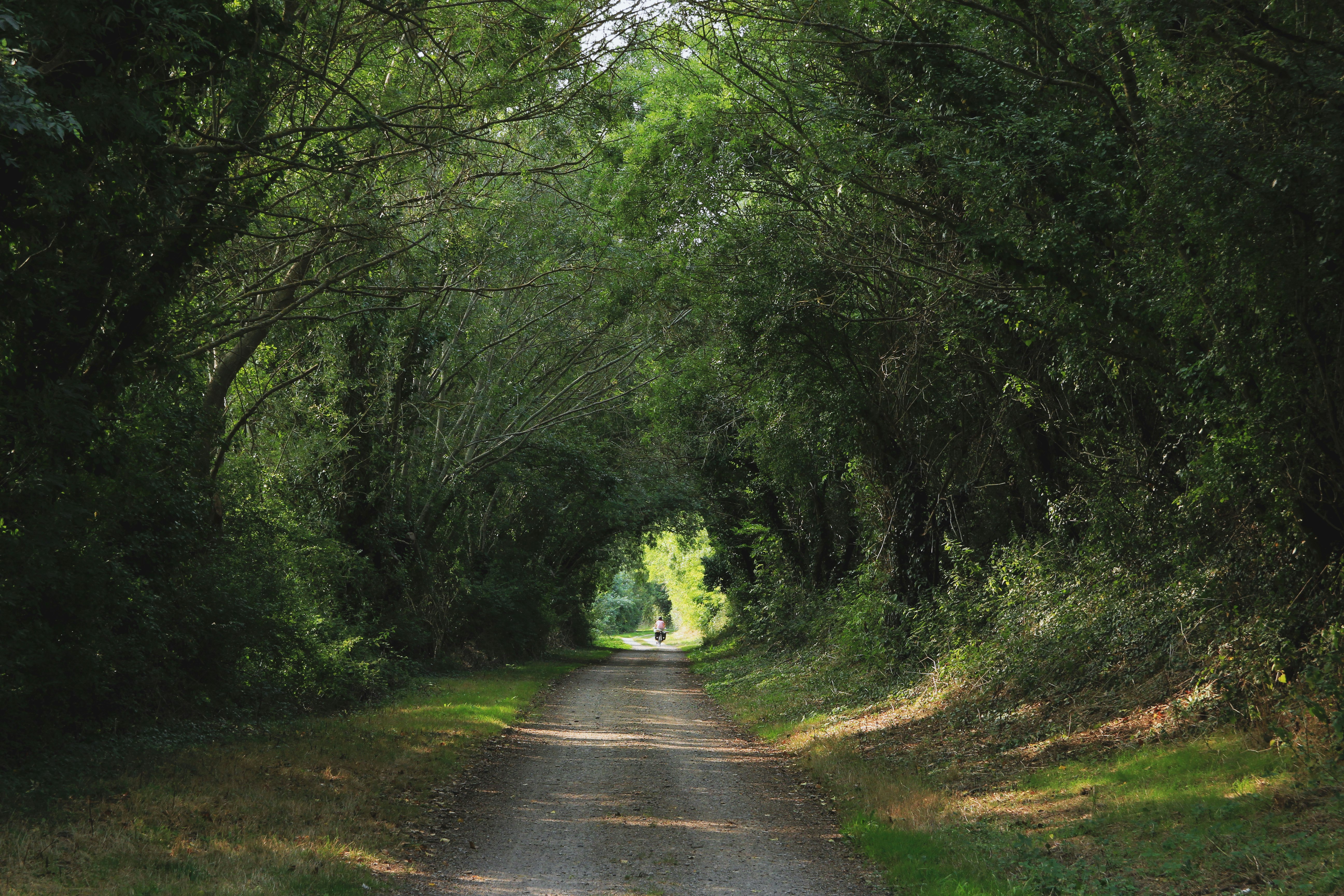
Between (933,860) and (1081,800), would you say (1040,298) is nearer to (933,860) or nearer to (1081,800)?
(1081,800)

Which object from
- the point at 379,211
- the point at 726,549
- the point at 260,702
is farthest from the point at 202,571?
the point at 726,549

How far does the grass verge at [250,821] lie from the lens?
6.33 m

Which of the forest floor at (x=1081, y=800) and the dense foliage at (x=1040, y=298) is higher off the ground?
the dense foliage at (x=1040, y=298)

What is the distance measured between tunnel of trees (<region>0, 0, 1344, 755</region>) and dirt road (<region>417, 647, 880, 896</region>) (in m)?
4.03

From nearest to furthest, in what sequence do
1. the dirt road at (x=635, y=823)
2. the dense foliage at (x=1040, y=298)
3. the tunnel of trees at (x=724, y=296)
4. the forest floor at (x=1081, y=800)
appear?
the forest floor at (x=1081, y=800) < the dirt road at (x=635, y=823) < the dense foliage at (x=1040, y=298) < the tunnel of trees at (x=724, y=296)

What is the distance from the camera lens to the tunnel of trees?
24.0 ft

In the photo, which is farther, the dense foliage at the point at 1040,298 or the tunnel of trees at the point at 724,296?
the tunnel of trees at the point at 724,296

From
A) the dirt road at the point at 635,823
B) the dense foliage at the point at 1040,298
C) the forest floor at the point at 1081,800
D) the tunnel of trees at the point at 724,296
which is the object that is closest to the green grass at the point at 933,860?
the forest floor at the point at 1081,800

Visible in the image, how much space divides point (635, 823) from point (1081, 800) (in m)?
4.00

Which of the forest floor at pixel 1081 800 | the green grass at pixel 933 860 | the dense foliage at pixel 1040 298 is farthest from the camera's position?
the dense foliage at pixel 1040 298

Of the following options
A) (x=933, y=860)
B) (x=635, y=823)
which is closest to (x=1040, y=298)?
(x=933, y=860)

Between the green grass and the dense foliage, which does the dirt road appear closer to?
the green grass

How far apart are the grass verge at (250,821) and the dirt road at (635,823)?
559mm

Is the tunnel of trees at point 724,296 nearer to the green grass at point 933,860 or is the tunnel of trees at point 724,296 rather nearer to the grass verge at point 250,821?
the grass verge at point 250,821
